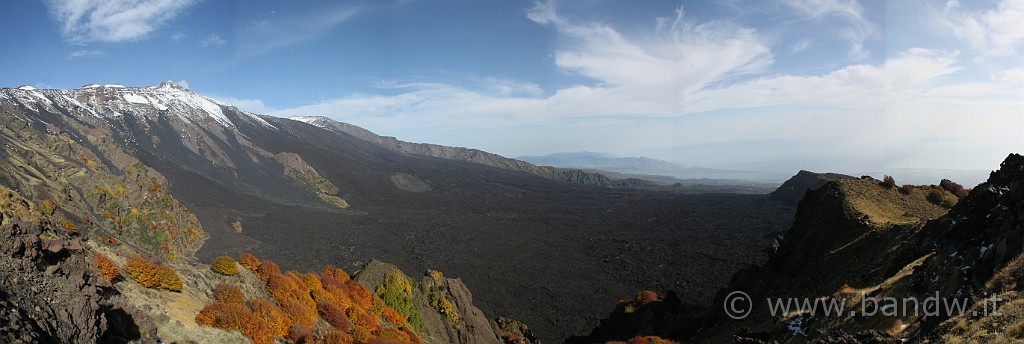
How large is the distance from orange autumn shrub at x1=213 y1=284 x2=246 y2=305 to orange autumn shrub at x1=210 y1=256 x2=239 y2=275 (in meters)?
0.76

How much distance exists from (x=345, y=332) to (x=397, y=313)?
5980 millimetres

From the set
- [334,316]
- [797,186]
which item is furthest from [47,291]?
[797,186]

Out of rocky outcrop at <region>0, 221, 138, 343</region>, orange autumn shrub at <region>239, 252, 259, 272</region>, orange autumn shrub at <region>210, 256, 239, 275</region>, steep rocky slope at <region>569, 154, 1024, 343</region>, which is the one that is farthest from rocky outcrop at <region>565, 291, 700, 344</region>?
rocky outcrop at <region>0, 221, 138, 343</region>

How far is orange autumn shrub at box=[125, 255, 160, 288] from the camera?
9547 millimetres

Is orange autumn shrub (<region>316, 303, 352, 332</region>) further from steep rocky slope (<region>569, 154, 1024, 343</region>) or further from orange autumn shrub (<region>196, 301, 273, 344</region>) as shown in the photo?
steep rocky slope (<region>569, 154, 1024, 343</region>)

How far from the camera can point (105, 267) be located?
900 cm

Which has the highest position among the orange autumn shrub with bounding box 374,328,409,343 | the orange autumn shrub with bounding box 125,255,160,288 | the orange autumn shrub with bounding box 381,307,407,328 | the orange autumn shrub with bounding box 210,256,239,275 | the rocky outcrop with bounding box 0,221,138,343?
the rocky outcrop with bounding box 0,221,138,343

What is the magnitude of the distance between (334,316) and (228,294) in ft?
11.3

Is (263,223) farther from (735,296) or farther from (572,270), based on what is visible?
(735,296)

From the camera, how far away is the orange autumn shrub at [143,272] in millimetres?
9547

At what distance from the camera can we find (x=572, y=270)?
1971 inches

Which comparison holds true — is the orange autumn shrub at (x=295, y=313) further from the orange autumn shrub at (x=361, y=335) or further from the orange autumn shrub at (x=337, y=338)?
the orange autumn shrub at (x=361, y=335)
